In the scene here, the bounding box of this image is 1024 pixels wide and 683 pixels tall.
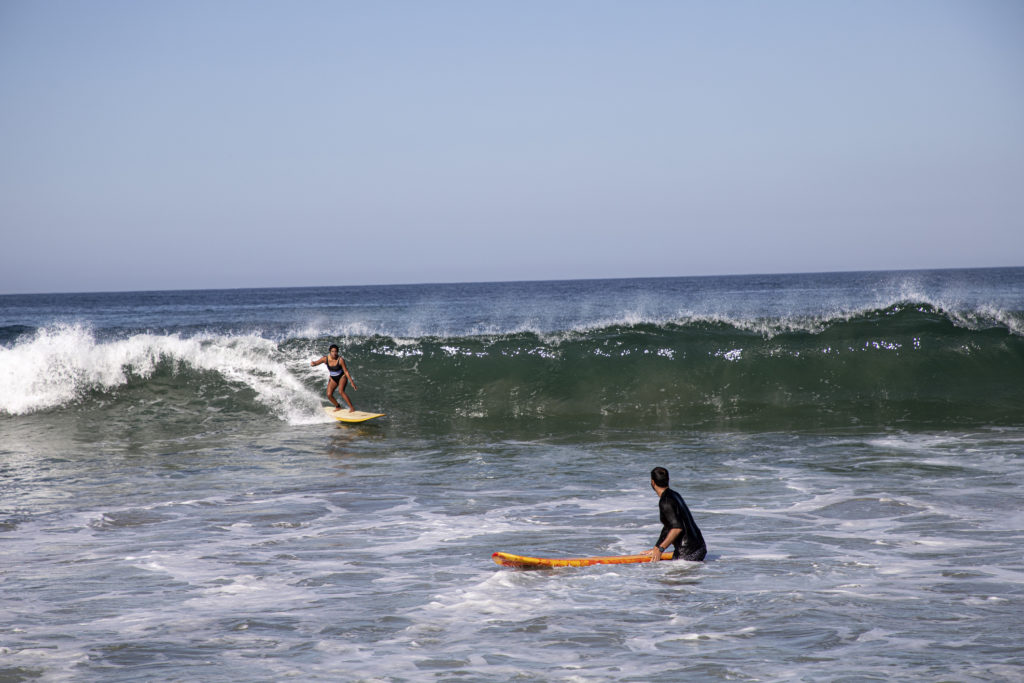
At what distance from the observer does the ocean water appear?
6012 millimetres

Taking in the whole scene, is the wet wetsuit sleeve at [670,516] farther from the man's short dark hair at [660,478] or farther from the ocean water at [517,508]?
the ocean water at [517,508]

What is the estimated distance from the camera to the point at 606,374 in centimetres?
2273

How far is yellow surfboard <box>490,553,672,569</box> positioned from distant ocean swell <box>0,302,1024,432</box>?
398 inches

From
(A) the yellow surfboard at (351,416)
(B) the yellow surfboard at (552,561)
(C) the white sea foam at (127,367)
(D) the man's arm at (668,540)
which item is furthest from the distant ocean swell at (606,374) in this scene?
(B) the yellow surfboard at (552,561)

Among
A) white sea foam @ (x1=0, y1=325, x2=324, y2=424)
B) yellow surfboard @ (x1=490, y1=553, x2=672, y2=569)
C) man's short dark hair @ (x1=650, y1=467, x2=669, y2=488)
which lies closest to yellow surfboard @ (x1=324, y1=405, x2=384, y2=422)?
white sea foam @ (x1=0, y1=325, x2=324, y2=424)

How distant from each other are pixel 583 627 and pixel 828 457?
8.56 meters

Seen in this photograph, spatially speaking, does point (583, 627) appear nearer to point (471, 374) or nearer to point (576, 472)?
point (576, 472)

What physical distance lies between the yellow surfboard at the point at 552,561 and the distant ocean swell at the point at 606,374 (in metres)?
10.1

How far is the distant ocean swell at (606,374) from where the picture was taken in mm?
19453

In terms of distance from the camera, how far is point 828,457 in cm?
1359

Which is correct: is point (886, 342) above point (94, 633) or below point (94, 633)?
above

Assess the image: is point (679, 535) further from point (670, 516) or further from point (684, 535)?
point (670, 516)

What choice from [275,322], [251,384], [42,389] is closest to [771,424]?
[251,384]

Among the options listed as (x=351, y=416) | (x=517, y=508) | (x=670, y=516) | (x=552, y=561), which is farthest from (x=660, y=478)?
(x=351, y=416)
